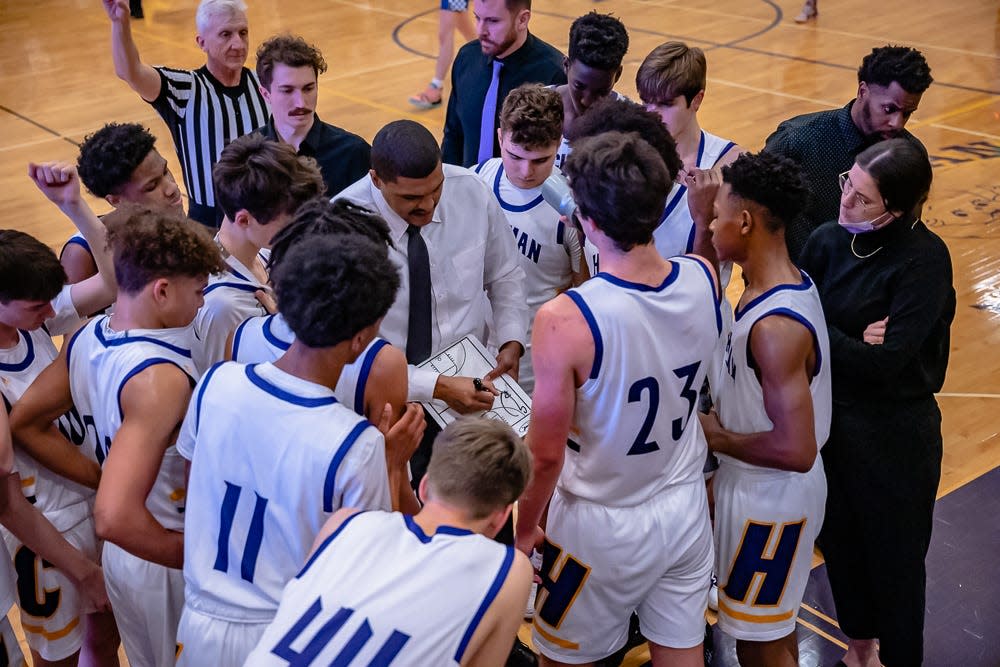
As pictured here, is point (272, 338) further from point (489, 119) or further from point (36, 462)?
point (489, 119)

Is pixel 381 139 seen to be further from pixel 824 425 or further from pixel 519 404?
pixel 824 425

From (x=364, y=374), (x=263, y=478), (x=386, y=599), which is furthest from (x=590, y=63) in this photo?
(x=386, y=599)

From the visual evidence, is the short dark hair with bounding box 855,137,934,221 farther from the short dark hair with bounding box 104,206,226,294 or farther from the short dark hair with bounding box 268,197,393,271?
the short dark hair with bounding box 104,206,226,294

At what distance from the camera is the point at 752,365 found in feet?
10.5

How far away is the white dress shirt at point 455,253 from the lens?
3.60 meters

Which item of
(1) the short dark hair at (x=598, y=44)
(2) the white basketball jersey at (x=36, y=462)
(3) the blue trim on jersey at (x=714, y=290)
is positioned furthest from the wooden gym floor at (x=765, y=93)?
(1) the short dark hair at (x=598, y=44)

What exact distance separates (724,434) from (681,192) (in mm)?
1161

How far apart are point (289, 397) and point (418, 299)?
4.07ft

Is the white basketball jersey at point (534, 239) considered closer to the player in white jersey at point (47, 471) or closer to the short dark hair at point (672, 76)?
the short dark hair at point (672, 76)

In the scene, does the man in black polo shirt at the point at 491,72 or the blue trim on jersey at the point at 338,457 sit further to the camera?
the man in black polo shirt at the point at 491,72

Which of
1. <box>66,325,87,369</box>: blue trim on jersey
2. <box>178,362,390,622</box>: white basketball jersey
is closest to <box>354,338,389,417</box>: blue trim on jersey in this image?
<box>178,362,390,622</box>: white basketball jersey

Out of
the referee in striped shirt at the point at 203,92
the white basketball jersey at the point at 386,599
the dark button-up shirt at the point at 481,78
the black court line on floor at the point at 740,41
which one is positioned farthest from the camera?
the black court line on floor at the point at 740,41

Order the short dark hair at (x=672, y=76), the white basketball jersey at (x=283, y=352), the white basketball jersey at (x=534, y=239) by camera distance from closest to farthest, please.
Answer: the white basketball jersey at (x=283, y=352), the white basketball jersey at (x=534, y=239), the short dark hair at (x=672, y=76)

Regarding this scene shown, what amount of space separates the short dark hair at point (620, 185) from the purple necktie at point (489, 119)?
2.62 meters
